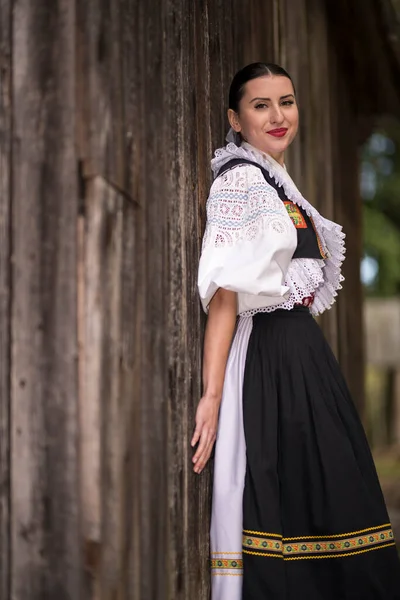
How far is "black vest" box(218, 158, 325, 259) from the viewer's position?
93.5 inches

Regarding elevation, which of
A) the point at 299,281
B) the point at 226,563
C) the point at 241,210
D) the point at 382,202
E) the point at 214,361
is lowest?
the point at 226,563

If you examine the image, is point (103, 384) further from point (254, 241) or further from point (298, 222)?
point (298, 222)

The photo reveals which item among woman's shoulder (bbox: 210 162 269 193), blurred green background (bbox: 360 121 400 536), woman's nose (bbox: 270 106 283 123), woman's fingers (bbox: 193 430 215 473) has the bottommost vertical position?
woman's fingers (bbox: 193 430 215 473)

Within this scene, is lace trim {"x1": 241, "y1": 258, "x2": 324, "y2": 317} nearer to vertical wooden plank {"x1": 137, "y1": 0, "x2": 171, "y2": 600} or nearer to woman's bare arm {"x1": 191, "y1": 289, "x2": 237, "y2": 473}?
woman's bare arm {"x1": 191, "y1": 289, "x2": 237, "y2": 473}

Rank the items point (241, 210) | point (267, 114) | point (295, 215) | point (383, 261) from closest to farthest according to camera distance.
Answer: point (241, 210), point (295, 215), point (267, 114), point (383, 261)

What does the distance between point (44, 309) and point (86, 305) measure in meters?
0.08

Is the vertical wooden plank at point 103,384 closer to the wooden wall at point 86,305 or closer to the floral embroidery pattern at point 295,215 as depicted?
the wooden wall at point 86,305

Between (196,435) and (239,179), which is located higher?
(239,179)

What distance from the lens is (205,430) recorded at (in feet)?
7.29

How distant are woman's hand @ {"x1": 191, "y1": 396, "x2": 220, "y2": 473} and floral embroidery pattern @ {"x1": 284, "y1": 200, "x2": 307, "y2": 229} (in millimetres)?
560

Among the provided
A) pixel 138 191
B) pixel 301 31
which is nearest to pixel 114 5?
pixel 138 191

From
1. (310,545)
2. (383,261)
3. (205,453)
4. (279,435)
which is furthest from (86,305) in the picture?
(383,261)

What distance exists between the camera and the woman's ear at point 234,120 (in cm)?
256

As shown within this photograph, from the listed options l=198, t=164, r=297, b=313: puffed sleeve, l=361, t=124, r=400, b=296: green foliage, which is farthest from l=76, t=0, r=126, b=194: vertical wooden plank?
l=361, t=124, r=400, b=296: green foliage
